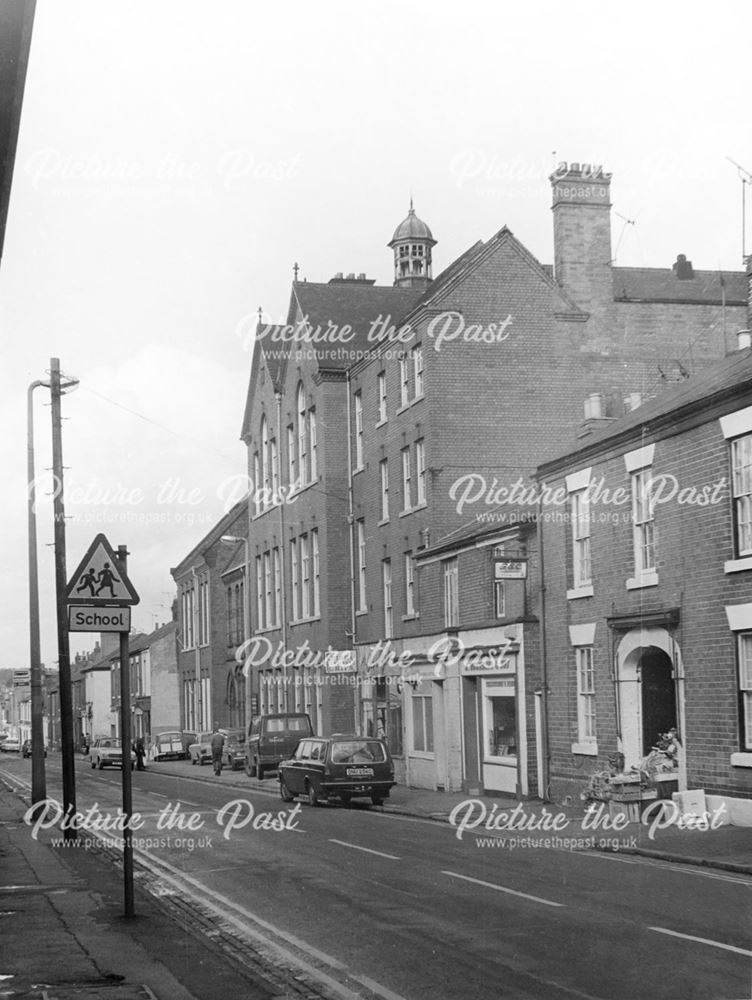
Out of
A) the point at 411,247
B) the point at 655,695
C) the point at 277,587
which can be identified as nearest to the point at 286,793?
the point at 655,695

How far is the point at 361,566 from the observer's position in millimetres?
44562

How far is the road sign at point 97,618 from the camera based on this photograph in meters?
13.2

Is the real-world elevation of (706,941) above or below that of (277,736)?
above

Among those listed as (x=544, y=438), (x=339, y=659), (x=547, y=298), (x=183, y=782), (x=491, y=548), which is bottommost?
(x=183, y=782)

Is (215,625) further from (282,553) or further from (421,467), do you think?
(421,467)

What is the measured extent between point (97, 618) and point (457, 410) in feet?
83.7

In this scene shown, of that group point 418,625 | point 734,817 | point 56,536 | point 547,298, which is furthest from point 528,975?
point 547,298

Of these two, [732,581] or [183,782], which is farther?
[183,782]

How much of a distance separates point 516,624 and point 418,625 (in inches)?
358

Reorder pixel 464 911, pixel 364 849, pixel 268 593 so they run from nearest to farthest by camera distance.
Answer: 1. pixel 464 911
2. pixel 364 849
3. pixel 268 593

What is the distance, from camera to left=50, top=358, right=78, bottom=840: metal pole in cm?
2469

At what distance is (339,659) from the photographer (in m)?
44.8

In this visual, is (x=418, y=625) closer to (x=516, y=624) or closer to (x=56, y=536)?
(x=516, y=624)

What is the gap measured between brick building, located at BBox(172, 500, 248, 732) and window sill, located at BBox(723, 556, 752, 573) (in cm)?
Answer: 4241
